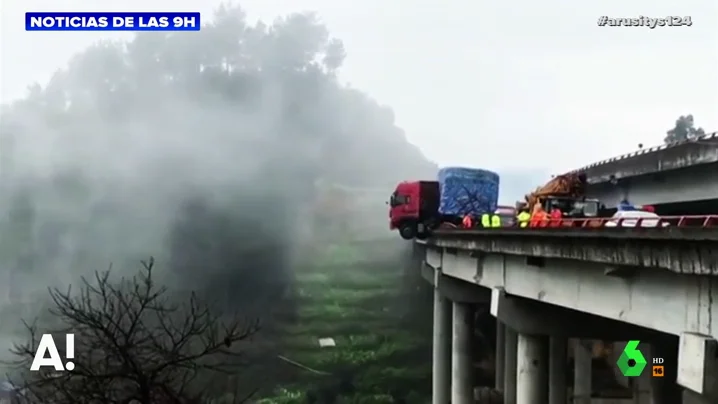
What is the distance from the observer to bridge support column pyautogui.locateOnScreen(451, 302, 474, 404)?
82.6 feet

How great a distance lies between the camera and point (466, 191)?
97.4 ft

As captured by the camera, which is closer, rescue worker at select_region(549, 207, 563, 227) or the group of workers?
rescue worker at select_region(549, 207, 563, 227)

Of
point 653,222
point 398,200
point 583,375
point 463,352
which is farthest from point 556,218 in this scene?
point 398,200

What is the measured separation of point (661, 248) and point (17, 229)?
3513 centimetres

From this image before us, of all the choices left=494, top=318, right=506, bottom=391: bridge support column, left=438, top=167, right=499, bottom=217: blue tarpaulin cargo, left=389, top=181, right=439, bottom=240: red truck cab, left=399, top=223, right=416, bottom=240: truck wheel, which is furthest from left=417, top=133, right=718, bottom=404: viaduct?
left=438, top=167, right=499, bottom=217: blue tarpaulin cargo

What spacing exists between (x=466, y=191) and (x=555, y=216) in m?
11.3

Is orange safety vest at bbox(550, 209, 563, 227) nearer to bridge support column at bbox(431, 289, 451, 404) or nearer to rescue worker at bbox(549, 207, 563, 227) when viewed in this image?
rescue worker at bbox(549, 207, 563, 227)

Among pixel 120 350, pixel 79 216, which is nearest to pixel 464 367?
pixel 120 350

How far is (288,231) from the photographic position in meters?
42.1

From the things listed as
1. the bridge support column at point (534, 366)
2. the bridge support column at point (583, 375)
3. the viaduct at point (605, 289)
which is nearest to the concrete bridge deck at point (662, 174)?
the viaduct at point (605, 289)

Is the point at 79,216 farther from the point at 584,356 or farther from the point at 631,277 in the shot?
the point at 631,277

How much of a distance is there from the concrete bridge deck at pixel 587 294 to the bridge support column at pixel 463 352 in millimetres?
34

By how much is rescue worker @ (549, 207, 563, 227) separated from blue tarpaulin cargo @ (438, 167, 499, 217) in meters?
8.63

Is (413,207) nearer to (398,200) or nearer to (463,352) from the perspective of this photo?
(398,200)
